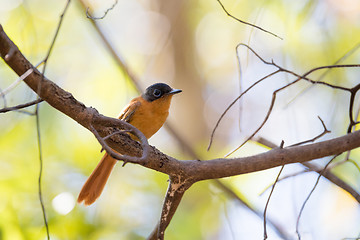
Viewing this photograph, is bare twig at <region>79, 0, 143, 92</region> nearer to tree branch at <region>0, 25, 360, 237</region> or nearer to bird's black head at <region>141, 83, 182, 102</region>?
bird's black head at <region>141, 83, 182, 102</region>

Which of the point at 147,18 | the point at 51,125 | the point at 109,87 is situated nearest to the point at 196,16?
the point at 147,18

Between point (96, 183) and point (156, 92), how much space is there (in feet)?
3.94

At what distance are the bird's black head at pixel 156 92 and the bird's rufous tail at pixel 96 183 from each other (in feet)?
2.69

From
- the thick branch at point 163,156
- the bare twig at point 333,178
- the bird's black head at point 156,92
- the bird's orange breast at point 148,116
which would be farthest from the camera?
the bird's black head at point 156,92

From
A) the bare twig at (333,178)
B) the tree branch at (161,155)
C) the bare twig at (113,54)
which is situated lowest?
the bare twig at (333,178)

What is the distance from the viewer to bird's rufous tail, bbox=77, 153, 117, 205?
4.61 meters

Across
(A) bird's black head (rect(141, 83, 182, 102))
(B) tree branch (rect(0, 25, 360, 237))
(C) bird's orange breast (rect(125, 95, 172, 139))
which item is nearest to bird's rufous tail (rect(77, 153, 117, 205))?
(C) bird's orange breast (rect(125, 95, 172, 139))

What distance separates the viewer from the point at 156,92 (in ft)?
16.3

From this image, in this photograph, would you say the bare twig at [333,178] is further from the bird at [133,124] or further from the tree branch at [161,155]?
the bird at [133,124]

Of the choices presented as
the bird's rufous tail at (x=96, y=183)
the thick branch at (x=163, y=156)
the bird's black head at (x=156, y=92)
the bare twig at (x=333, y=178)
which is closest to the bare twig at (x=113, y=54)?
the bird's black head at (x=156, y=92)

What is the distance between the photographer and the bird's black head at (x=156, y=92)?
4.89 metres

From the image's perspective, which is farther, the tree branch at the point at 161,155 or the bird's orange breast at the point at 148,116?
the bird's orange breast at the point at 148,116

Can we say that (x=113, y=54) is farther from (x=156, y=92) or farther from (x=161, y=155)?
(x=161, y=155)

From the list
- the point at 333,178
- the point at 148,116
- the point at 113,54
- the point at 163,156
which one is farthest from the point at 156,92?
the point at 333,178
